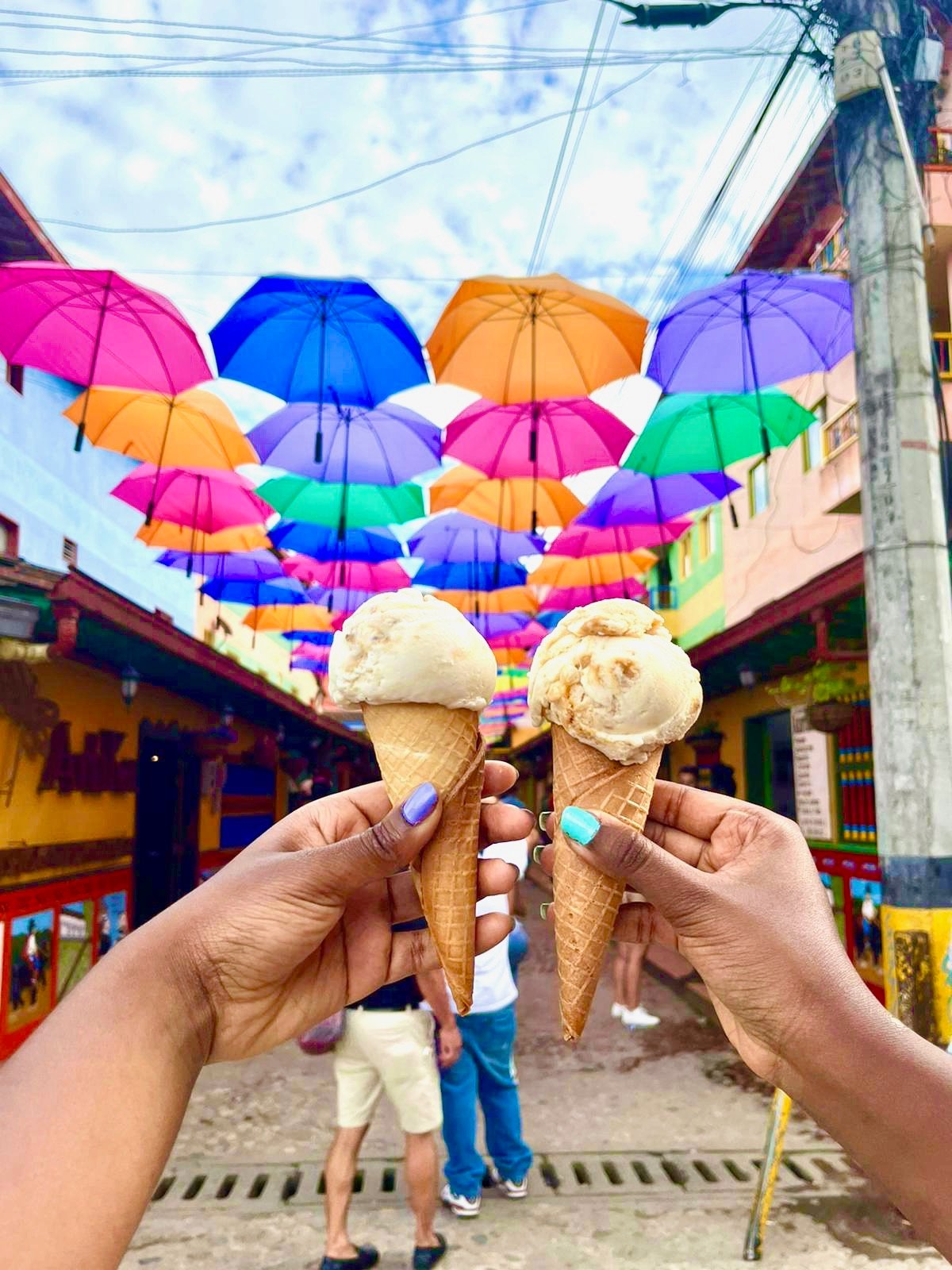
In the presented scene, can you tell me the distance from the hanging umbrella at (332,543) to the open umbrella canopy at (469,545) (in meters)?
0.45

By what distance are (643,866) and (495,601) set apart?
14.4 metres

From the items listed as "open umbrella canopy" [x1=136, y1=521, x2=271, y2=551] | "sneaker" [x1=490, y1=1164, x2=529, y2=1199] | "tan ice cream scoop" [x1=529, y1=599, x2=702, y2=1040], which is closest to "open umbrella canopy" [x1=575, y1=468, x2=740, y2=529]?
"open umbrella canopy" [x1=136, y1=521, x2=271, y2=551]

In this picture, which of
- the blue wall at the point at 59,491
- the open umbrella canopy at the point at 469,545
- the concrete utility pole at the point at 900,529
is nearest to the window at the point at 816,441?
the open umbrella canopy at the point at 469,545

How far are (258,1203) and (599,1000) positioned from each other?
5440mm

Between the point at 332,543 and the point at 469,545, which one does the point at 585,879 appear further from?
the point at 469,545

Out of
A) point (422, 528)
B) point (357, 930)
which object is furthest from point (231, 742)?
point (357, 930)

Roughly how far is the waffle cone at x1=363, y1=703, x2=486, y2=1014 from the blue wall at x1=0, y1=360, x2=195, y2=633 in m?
9.73

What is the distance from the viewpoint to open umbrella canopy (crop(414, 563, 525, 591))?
1445cm

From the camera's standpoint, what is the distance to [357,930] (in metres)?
2.18

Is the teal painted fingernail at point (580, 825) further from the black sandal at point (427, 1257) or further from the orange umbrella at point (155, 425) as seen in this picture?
the orange umbrella at point (155, 425)

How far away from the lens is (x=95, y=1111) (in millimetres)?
1423

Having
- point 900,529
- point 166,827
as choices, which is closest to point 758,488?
point 900,529

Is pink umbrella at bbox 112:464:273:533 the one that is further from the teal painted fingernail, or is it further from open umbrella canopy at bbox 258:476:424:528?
the teal painted fingernail

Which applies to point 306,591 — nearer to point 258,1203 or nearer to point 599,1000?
point 599,1000
